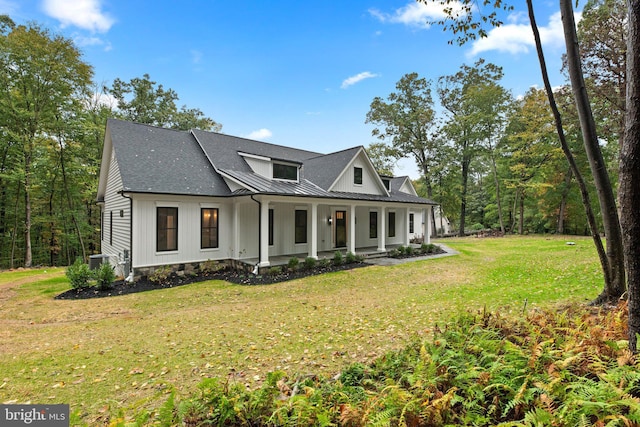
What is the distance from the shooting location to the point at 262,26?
12.4 m

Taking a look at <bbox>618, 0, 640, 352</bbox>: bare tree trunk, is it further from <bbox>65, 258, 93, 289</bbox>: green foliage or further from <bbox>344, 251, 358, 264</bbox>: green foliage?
<bbox>65, 258, 93, 289</bbox>: green foliage

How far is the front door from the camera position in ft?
48.8

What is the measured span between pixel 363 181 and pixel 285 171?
13.6 feet

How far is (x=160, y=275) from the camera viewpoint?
9484 millimetres

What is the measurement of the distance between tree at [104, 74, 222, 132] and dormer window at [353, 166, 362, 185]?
17734 mm

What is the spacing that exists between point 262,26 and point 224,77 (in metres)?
5.03

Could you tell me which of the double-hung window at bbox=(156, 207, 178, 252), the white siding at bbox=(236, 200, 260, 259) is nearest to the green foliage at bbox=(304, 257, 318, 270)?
the white siding at bbox=(236, 200, 260, 259)

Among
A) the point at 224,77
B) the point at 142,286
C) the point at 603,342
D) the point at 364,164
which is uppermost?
the point at 224,77

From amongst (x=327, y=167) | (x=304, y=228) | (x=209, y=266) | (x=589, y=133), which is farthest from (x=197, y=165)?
(x=589, y=133)

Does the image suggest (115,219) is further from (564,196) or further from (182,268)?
(564,196)

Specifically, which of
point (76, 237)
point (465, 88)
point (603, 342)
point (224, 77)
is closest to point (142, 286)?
point (603, 342)

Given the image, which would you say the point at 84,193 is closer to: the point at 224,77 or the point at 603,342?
the point at 224,77

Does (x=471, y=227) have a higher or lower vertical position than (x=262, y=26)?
lower

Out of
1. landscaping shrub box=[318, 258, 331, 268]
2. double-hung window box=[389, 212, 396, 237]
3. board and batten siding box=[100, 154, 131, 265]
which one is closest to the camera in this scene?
board and batten siding box=[100, 154, 131, 265]
